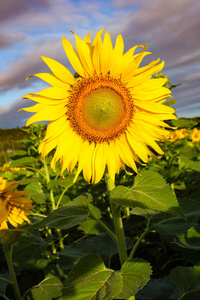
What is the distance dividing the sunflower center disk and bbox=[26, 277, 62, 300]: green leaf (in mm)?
1243

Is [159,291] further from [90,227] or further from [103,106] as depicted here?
[103,106]

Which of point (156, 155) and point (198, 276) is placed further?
point (156, 155)

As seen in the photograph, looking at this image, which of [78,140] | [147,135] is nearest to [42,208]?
[78,140]

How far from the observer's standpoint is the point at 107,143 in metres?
2.21

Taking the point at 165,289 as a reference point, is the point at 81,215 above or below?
above

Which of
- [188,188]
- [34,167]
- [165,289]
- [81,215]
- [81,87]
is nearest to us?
[81,215]

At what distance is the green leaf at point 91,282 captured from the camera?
1.59 metres

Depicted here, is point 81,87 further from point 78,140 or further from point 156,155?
point 156,155

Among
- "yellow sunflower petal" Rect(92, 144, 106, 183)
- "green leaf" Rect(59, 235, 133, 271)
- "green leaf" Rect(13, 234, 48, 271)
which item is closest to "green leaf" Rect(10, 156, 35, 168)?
"green leaf" Rect(13, 234, 48, 271)

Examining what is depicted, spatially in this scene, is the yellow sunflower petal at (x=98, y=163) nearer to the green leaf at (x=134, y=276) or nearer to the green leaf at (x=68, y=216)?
the green leaf at (x=68, y=216)


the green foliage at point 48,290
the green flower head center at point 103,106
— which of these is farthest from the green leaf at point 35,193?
the green flower head center at point 103,106

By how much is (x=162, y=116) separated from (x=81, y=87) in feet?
1.98

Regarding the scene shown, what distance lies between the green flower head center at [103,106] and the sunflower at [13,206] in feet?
3.08

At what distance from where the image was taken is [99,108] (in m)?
2.11
